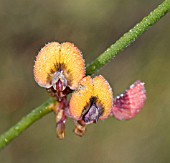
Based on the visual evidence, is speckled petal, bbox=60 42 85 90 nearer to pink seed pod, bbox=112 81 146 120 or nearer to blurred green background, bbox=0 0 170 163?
pink seed pod, bbox=112 81 146 120

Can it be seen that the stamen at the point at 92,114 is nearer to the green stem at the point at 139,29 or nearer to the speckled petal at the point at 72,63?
the speckled petal at the point at 72,63

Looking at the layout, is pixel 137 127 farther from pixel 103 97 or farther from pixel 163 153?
pixel 103 97

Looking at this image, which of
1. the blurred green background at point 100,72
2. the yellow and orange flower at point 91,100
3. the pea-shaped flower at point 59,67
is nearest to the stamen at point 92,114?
the yellow and orange flower at point 91,100

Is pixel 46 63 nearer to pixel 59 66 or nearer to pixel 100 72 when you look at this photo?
pixel 59 66

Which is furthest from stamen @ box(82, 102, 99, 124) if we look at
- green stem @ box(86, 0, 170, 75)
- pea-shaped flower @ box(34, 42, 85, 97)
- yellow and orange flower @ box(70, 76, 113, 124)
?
green stem @ box(86, 0, 170, 75)

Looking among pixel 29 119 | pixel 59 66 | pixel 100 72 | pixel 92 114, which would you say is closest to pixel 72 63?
pixel 59 66

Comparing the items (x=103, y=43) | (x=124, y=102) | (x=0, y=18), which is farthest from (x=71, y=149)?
(x=124, y=102)
